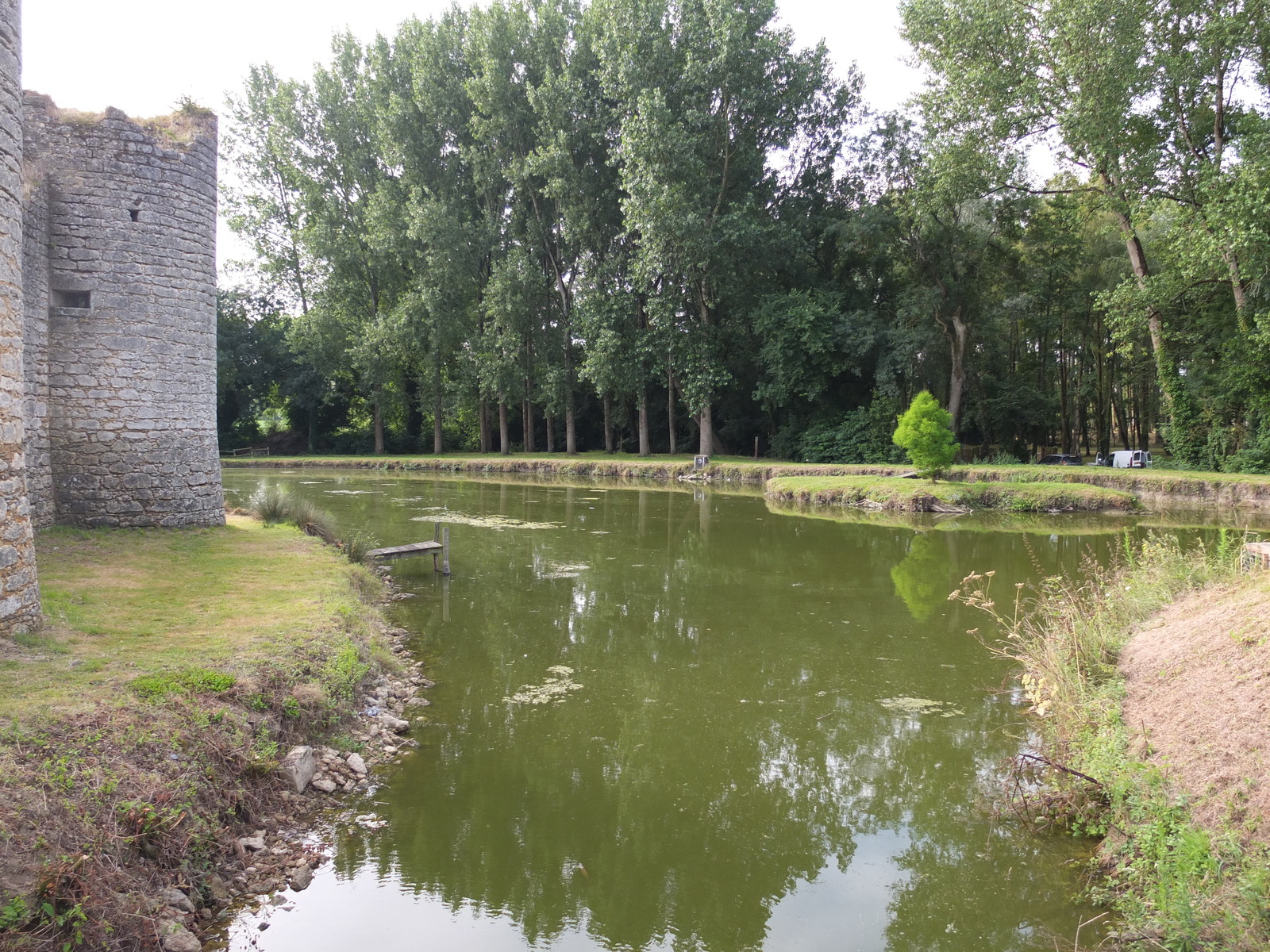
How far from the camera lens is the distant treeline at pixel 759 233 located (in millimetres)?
21328

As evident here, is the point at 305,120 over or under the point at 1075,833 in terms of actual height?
over

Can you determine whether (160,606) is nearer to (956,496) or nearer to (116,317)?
(116,317)

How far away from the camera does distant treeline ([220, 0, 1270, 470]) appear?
21328mm

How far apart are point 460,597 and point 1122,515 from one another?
48.3 feet

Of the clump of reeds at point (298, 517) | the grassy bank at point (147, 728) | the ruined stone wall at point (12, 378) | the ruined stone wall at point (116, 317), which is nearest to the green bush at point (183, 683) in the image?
the grassy bank at point (147, 728)

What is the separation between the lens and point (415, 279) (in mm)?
35656

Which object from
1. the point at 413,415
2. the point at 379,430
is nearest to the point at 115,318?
the point at 379,430

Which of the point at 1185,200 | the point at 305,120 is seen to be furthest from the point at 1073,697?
the point at 305,120

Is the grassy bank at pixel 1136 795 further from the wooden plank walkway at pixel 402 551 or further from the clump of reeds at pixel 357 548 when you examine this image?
the clump of reeds at pixel 357 548

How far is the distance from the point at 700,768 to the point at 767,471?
21307mm

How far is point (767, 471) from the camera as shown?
86.3ft

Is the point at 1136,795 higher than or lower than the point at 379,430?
lower

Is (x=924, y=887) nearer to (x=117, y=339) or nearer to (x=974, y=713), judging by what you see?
(x=974, y=713)

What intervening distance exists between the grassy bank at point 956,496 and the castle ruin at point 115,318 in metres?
14.6
